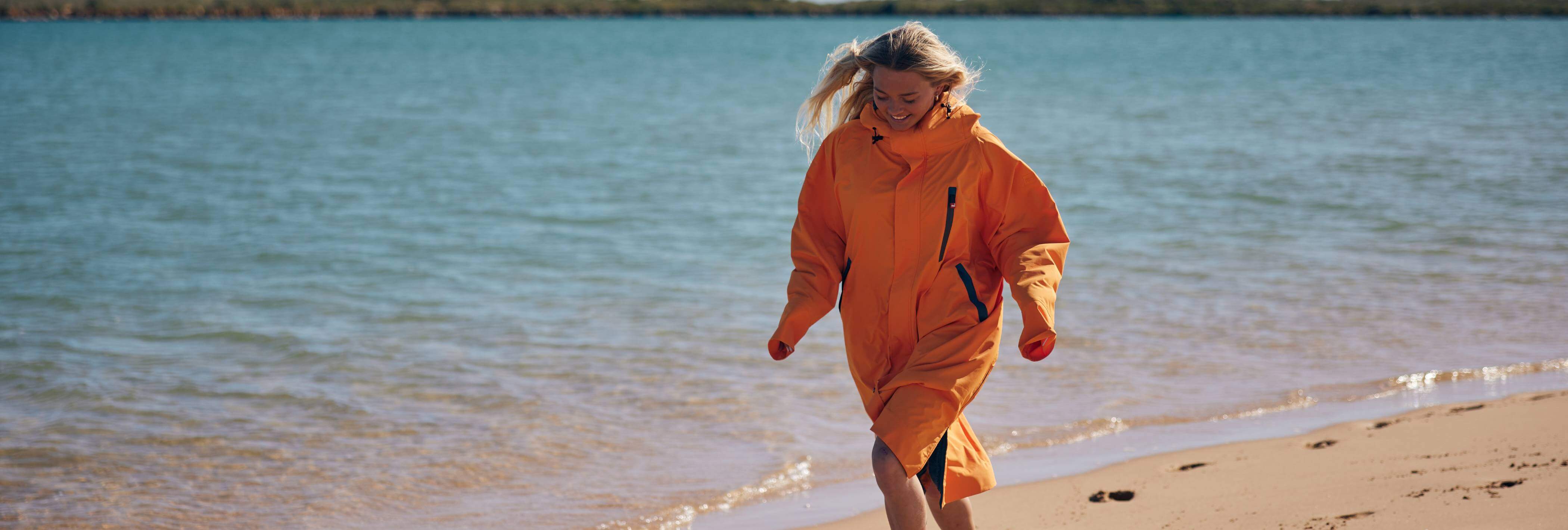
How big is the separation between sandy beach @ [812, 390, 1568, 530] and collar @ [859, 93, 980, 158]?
3.56 feet

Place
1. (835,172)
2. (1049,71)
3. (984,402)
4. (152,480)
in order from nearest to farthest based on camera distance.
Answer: (835,172) < (152,480) < (984,402) < (1049,71)

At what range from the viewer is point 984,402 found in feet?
17.1

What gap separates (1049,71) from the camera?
3869 centimetres

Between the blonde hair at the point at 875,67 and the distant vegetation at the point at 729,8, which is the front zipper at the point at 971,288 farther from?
the distant vegetation at the point at 729,8

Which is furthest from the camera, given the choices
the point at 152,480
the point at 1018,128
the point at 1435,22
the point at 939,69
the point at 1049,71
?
the point at 1435,22

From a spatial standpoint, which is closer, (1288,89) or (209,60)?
(1288,89)

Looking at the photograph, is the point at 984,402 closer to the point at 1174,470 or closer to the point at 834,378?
the point at 834,378

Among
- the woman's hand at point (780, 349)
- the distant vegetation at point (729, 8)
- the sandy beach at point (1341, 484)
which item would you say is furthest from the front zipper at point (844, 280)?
the distant vegetation at point (729, 8)

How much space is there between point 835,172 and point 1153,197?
9531mm

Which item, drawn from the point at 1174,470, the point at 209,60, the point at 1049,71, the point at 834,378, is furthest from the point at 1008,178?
the point at 209,60

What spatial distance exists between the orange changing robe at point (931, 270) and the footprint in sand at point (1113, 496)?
1.17 m

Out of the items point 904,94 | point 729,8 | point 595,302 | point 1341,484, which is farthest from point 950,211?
point 729,8

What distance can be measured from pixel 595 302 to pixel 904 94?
5.00m

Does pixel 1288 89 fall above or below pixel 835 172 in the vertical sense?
below
